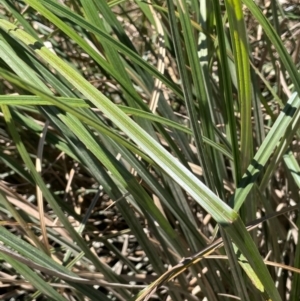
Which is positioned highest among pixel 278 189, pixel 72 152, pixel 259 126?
pixel 72 152

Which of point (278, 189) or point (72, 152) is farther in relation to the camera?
point (278, 189)

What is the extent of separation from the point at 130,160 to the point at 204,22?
216 millimetres

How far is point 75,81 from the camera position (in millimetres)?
462

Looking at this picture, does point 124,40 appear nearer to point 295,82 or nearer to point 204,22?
point 204,22

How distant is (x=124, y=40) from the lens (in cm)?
66

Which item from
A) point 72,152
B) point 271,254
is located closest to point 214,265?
point 271,254

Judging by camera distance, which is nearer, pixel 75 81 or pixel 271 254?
pixel 75 81

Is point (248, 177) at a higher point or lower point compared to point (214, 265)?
higher

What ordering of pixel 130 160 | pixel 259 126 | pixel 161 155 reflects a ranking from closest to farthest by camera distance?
pixel 161 155 < pixel 130 160 < pixel 259 126

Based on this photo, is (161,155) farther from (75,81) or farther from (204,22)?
(204,22)

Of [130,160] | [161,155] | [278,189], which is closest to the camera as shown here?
[161,155]

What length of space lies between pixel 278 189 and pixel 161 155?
487mm

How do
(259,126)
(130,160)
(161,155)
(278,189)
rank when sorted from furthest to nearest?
(278,189)
(259,126)
(130,160)
(161,155)

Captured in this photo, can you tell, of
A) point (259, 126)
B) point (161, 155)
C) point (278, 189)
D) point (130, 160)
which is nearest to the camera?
point (161, 155)
